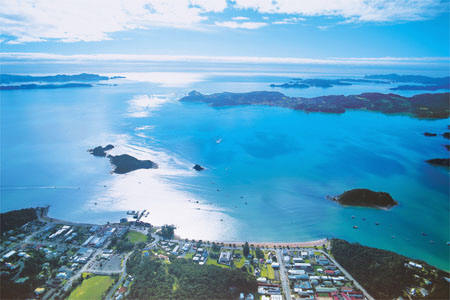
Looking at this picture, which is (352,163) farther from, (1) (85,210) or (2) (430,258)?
(1) (85,210)

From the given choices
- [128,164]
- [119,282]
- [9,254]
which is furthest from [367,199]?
[9,254]

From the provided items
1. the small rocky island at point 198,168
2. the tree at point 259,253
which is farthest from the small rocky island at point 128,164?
the tree at point 259,253

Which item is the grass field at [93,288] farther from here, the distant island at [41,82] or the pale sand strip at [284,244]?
the distant island at [41,82]

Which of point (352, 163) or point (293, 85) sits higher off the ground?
point (293, 85)

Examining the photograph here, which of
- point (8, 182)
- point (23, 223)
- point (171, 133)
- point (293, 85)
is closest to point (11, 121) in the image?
point (8, 182)

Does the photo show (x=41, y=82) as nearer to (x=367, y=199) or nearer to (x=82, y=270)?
(x=82, y=270)

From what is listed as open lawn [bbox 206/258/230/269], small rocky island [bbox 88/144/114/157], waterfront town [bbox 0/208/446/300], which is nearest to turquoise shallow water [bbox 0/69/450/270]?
small rocky island [bbox 88/144/114/157]
